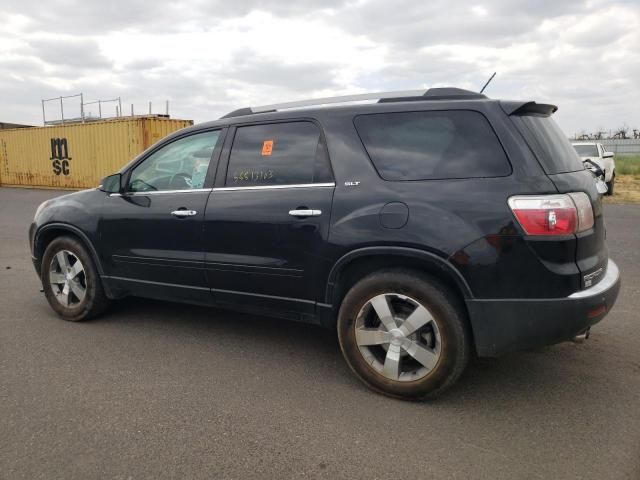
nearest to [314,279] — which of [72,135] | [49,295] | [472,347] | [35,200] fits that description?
[472,347]

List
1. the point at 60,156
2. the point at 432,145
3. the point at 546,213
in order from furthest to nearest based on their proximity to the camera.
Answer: the point at 60,156 < the point at 432,145 < the point at 546,213

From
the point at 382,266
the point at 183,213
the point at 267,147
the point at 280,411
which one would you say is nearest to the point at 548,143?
the point at 382,266

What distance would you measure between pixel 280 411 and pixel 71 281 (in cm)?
259

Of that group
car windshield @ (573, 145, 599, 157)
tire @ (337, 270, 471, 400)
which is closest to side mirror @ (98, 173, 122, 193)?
tire @ (337, 270, 471, 400)

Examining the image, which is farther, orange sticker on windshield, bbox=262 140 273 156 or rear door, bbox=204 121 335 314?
orange sticker on windshield, bbox=262 140 273 156

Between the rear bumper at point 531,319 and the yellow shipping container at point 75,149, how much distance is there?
1842 cm

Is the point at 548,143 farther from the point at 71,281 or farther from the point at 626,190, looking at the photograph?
the point at 626,190

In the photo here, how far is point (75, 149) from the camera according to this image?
2248cm

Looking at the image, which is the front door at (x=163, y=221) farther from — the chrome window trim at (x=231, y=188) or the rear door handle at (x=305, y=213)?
the rear door handle at (x=305, y=213)

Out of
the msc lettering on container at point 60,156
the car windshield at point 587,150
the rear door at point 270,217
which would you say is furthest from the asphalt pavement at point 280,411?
the msc lettering on container at point 60,156

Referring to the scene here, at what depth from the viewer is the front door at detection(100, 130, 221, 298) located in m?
3.90

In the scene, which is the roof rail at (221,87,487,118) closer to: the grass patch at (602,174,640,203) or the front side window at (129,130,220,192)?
the front side window at (129,130,220,192)

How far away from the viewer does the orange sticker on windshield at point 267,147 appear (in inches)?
144

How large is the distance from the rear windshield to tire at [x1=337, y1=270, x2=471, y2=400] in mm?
917
